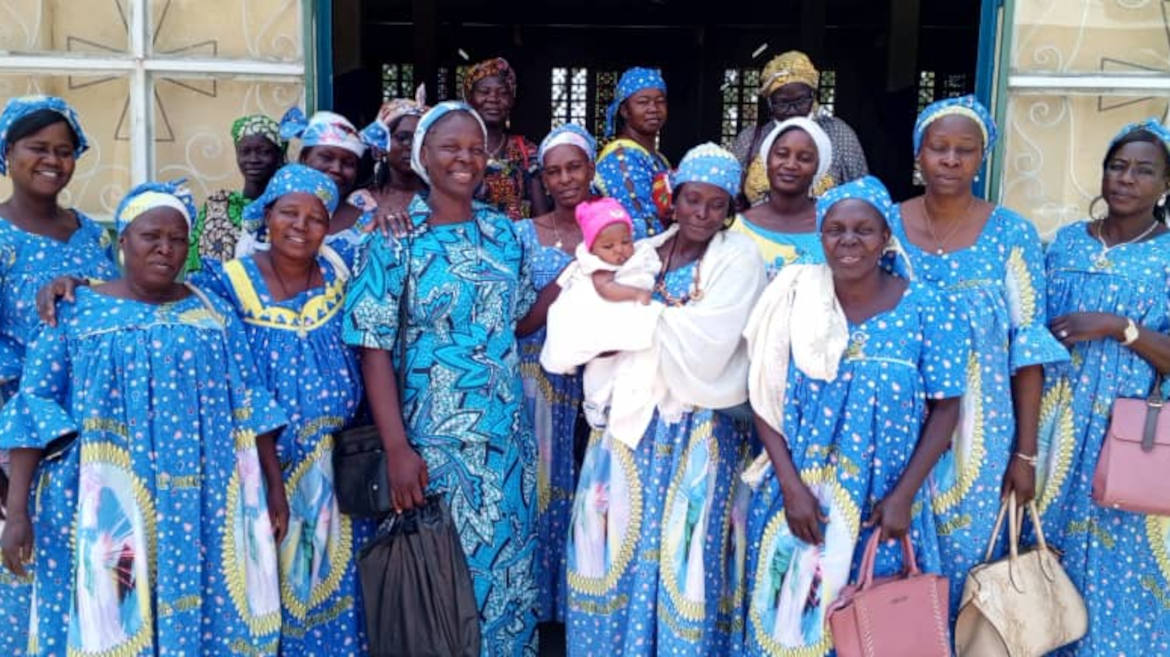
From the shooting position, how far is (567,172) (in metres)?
3.42

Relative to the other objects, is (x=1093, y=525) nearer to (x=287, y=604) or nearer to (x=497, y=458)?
(x=497, y=458)

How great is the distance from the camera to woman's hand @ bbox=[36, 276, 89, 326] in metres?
2.58

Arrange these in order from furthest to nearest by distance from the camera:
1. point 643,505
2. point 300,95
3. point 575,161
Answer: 1. point 300,95
2. point 575,161
3. point 643,505

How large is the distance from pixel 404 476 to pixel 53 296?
40.4 inches

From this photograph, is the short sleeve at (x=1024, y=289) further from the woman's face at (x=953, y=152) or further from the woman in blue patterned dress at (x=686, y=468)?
the woman in blue patterned dress at (x=686, y=468)

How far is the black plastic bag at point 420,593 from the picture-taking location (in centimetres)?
282

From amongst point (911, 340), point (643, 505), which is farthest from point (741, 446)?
point (911, 340)

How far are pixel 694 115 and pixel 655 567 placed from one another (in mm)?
12572

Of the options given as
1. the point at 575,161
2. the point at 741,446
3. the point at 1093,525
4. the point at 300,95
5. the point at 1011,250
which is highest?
the point at 300,95

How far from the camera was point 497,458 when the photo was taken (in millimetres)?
3006

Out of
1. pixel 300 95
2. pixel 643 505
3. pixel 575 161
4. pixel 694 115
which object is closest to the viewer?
pixel 643 505

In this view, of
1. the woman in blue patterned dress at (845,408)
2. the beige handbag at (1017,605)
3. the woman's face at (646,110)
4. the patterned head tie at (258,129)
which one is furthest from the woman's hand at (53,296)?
the beige handbag at (1017,605)

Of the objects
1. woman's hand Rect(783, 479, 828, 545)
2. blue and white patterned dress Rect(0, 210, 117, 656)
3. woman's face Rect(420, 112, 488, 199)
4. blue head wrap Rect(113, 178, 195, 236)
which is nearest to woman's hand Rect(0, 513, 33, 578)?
blue and white patterned dress Rect(0, 210, 117, 656)

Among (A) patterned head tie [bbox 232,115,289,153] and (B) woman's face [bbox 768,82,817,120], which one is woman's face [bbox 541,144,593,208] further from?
(B) woman's face [bbox 768,82,817,120]
